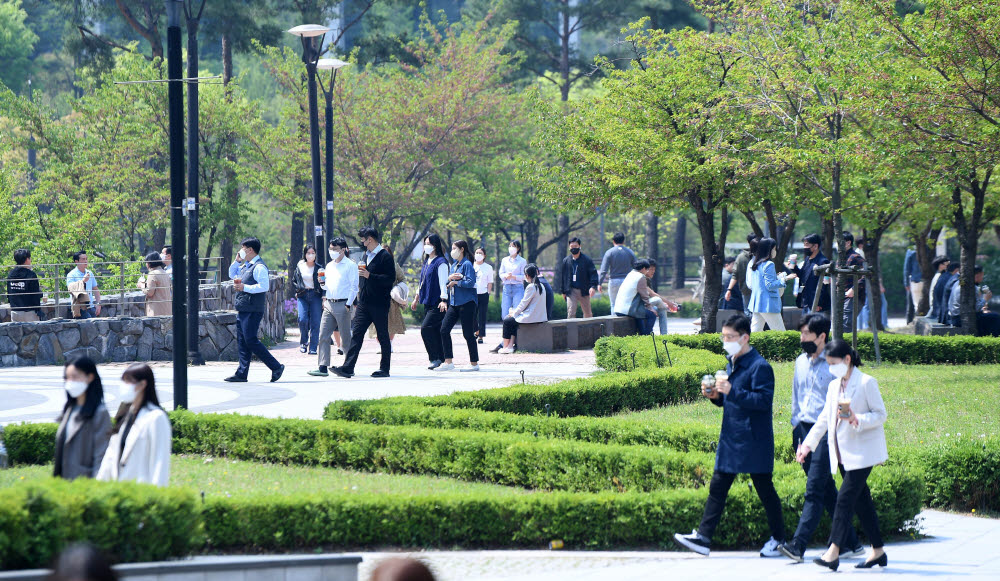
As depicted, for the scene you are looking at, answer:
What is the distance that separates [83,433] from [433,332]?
31.5 ft

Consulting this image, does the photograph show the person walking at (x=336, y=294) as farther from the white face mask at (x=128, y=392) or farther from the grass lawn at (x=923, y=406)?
the white face mask at (x=128, y=392)

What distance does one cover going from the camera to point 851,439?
7078mm

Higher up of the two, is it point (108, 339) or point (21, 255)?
point (21, 255)

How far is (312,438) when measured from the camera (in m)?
9.85

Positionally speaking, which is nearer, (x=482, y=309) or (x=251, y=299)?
(x=251, y=299)

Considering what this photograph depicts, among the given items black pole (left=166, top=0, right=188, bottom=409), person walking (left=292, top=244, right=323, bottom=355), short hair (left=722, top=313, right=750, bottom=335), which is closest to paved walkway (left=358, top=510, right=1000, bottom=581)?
short hair (left=722, top=313, right=750, bottom=335)

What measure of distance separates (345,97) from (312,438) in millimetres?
21231

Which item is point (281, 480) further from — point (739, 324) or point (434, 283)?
point (434, 283)

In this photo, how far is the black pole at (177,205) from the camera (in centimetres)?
1093

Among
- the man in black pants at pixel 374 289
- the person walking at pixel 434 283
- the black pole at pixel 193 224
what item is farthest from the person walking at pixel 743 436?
the person walking at pixel 434 283

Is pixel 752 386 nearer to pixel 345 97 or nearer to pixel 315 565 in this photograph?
pixel 315 565

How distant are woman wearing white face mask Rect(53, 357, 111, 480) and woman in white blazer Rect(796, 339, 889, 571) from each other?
423cm

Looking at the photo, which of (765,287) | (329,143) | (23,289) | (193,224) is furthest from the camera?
(329,143)

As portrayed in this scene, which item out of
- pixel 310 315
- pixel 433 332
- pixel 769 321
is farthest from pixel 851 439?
pixel 310 315
